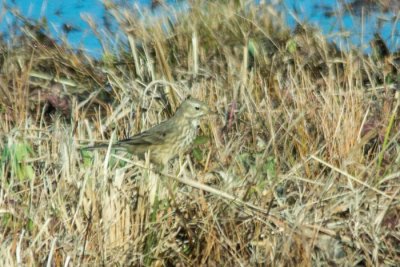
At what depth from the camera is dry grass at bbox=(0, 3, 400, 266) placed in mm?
→ 6215

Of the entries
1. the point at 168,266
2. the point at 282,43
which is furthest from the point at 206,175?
the point at 282,43

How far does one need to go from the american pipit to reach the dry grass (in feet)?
0.28

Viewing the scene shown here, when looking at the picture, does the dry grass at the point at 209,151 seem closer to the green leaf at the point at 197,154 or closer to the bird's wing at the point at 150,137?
the green leaf at the point at 197,154

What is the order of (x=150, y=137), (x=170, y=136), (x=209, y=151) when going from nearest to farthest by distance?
(x=209, y=151) < (x=150, y=137) < (x=170, y=136)

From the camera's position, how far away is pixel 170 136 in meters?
7.88

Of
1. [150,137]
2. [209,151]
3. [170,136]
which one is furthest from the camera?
[170,136]

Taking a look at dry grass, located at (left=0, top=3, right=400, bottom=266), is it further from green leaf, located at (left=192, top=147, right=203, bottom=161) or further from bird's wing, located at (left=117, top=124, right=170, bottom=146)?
bird's wing, located at (left=117, top=124, right=170, bottom=146)

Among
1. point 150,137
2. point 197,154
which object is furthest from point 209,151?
point 150,137

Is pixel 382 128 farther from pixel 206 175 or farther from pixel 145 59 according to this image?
pixel 145 59

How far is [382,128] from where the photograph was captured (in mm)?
7406

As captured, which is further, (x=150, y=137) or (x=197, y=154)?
(x=150, y=137)

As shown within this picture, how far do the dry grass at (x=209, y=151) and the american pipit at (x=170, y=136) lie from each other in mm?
87

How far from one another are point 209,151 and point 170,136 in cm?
64

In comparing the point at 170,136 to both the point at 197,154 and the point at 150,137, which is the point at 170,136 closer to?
the point at 150,137
